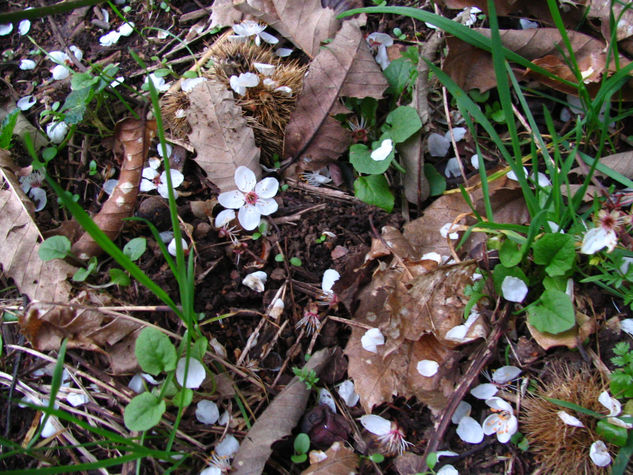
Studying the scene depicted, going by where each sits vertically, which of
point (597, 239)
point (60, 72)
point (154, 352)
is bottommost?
point (154, 352)

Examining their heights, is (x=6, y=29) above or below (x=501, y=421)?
above

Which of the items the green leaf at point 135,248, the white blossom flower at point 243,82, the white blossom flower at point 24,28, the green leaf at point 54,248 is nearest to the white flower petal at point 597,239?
the white blossom flower at point 243,82

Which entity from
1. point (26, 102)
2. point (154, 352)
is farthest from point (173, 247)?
point (26, 102)

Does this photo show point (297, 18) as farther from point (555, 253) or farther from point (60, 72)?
point (555, 253)

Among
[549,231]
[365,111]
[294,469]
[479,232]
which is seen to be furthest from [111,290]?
[549,231]

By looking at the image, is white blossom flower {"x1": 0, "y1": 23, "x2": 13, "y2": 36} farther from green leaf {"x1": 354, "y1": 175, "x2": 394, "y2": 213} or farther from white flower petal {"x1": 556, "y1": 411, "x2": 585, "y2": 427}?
white flower petal {"x1": 556, "y1": 411, "x2": 585, "y2": 427}

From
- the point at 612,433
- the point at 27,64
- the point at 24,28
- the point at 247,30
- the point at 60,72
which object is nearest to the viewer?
the point at 612,433

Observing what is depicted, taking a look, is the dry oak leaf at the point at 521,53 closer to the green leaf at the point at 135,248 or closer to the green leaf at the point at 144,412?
the green leaf at the point at 135,248
